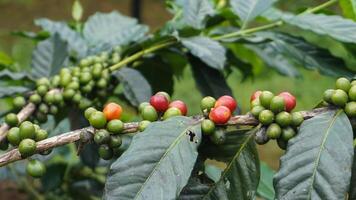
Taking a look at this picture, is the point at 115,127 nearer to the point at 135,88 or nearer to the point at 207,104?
the point at 207,104

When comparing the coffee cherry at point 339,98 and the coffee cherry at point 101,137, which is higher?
the coffee cherry at point 101,137

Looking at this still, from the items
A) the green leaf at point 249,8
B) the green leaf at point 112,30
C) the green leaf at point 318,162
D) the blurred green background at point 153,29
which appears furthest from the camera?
the blurred green background at point 153,29

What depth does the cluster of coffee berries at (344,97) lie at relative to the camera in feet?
2.44

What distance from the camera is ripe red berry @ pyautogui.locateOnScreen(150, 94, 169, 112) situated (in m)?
0.80

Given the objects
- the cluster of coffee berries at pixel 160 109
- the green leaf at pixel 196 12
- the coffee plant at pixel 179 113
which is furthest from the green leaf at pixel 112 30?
the cluster of coffee berries at pixel 160 109

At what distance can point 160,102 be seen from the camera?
31.5 inches

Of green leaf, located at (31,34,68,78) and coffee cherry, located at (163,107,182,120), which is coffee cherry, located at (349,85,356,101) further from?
green leaf, located at (31,34,68,78)

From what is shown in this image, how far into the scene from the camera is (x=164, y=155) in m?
0.71

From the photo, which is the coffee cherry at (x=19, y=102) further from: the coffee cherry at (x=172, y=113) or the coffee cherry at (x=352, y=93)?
the coffee cherry at (x=352, y=93)

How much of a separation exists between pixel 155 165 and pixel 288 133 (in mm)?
170

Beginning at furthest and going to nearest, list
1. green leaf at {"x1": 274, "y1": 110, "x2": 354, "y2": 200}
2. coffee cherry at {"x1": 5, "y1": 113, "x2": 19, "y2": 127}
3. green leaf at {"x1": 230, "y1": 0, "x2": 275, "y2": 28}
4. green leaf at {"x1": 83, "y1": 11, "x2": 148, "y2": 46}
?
green leaf at {"x1": 83, "y1": 11, "x2": 148, "y2": 46} < green leaf at {"x1": 230, "y1": 0, "x2": 275, "y2": 28} < coffee cherry at {"x1": 5, "y1": 113, "x2": 19, "y2": 127} < green leaf at {"x1": 274, "y1": 110, "x2": 354, "y2": 200}

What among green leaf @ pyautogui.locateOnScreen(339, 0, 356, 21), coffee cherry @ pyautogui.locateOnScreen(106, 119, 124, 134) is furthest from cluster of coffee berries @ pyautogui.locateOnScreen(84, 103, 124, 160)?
green leaf @ pyautogui.locateOnScreen(339, 0, 356, 21)

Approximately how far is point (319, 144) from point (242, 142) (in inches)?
4.4

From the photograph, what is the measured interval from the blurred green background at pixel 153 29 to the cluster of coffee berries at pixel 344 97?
2685mm
